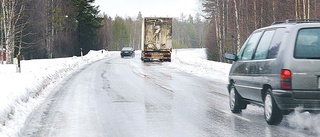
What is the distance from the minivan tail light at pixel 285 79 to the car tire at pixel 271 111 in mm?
466

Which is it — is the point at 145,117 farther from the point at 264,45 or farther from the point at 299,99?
the point at 299,99

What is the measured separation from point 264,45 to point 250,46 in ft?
2.74

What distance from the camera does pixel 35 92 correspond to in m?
13.5

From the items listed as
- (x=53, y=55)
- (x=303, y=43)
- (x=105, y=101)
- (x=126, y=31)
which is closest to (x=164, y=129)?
(x=303, y=43)

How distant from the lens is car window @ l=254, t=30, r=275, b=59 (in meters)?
8.21

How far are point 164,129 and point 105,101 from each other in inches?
178

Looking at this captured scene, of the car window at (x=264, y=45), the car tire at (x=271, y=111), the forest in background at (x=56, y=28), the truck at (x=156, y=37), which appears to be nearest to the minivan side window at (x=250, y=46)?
the car window at (x=264, y=45)

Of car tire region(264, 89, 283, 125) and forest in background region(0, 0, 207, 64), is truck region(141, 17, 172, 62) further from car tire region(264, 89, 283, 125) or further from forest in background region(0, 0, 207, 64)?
car tire region(264, 89, 283, 125)

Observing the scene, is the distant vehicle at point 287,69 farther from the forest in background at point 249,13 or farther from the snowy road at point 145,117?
the forest in background at point 249,13

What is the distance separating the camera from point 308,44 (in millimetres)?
7383

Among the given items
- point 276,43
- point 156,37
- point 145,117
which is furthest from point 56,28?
point 276,43

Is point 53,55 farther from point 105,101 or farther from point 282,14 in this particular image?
point 105,101

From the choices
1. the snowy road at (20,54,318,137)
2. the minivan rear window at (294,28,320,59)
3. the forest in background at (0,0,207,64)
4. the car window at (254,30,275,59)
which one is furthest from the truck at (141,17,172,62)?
the minivan rear window at (294,28,320,59)

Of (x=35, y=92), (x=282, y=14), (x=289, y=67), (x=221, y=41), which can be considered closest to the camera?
(x=289, y=67)
